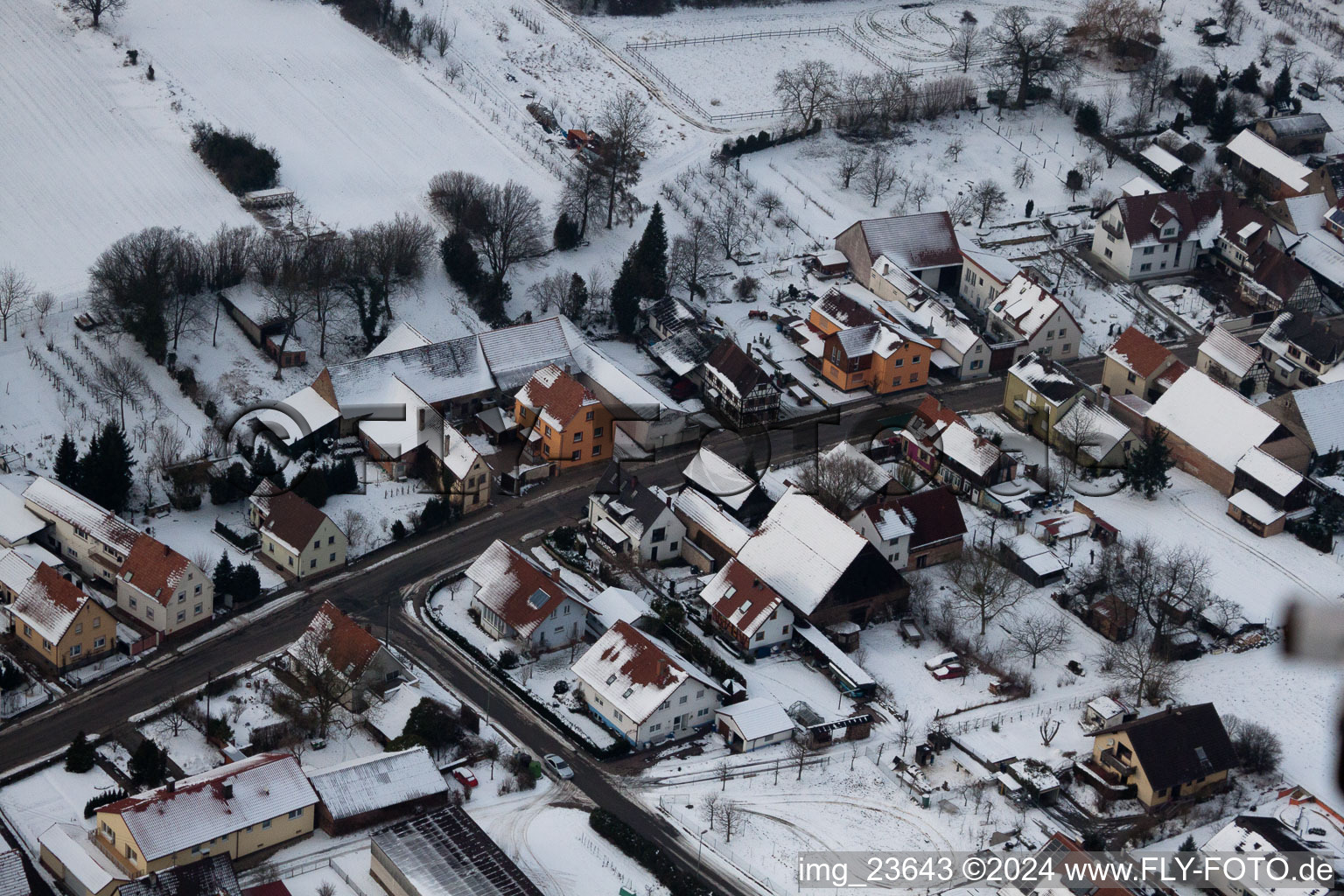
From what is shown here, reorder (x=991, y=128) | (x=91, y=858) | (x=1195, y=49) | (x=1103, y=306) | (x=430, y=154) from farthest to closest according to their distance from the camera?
(x=1195, y=49), (x=991, y=128), (x=430, y=154), (x=1103, y=306), (x=91, y=858)

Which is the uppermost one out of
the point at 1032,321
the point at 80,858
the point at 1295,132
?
the point at 1295,132

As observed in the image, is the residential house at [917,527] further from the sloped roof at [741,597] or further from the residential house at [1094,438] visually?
the residential house at [1094,438]

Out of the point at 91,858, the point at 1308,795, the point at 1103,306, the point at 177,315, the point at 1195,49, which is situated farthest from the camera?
the point at 1195,49

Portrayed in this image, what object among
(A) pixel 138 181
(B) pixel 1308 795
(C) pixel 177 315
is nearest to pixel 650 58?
(A) pixel 138 181

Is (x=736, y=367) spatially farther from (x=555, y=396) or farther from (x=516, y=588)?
(x=516, y=588)

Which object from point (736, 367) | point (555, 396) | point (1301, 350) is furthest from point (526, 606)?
point (1301, 350)

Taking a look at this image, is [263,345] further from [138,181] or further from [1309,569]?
[1309,569]

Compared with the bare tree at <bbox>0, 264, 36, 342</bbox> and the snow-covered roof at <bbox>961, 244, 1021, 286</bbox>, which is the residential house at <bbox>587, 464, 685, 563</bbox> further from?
the bare tree at <bbox>0, 264, 36, 342</bbox>
